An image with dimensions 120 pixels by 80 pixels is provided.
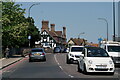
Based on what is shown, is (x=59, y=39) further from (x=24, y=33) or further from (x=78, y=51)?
(x=78, y=51)

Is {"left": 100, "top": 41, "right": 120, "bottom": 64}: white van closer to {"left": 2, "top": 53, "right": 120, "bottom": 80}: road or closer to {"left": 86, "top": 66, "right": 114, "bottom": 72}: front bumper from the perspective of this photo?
{"left": 2, "top": 53, "right": 120, "bottom": 80}: road

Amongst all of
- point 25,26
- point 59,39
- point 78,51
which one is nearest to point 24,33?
point 25,26

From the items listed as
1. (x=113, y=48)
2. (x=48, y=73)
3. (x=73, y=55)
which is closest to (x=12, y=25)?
(x=73, y=55)

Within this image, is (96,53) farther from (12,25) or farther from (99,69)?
(12,25)

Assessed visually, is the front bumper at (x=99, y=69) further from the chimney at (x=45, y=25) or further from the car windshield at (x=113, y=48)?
the chimney at (x=45, y=25)

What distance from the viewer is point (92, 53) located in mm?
18359

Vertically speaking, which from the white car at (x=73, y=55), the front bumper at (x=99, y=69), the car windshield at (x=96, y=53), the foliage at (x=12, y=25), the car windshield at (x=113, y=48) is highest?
the foliage at (x=12, y=25)

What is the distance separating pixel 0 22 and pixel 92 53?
802 inches

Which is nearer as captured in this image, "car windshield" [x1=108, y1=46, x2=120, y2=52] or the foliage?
"car windshield" [x1=108, y1=46, x2=120, y2=52]

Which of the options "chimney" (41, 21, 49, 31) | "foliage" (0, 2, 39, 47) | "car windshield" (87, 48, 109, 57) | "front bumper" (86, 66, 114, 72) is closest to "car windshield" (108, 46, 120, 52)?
"car windshield" (87, 48, 109, 57)

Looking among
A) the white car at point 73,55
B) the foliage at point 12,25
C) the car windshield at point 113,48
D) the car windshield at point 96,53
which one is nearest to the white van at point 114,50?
the car windshield at point 113,48

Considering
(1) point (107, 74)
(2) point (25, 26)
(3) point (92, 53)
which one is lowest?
(1) point (107, 74)

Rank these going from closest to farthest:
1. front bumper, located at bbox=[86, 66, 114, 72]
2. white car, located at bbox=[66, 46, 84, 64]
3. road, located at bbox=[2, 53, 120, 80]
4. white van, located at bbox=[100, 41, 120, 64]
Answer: road, located at bbox=[2, 53, 120, 80], front bumper, located at bbox=[86, 66, 114, 72], white van, located at bbox=[100, 41, 120, 64], white car, located at bbox=[66, 46, 84, 64]

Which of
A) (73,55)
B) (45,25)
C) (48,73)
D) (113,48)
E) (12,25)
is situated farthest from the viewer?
(45,25)
